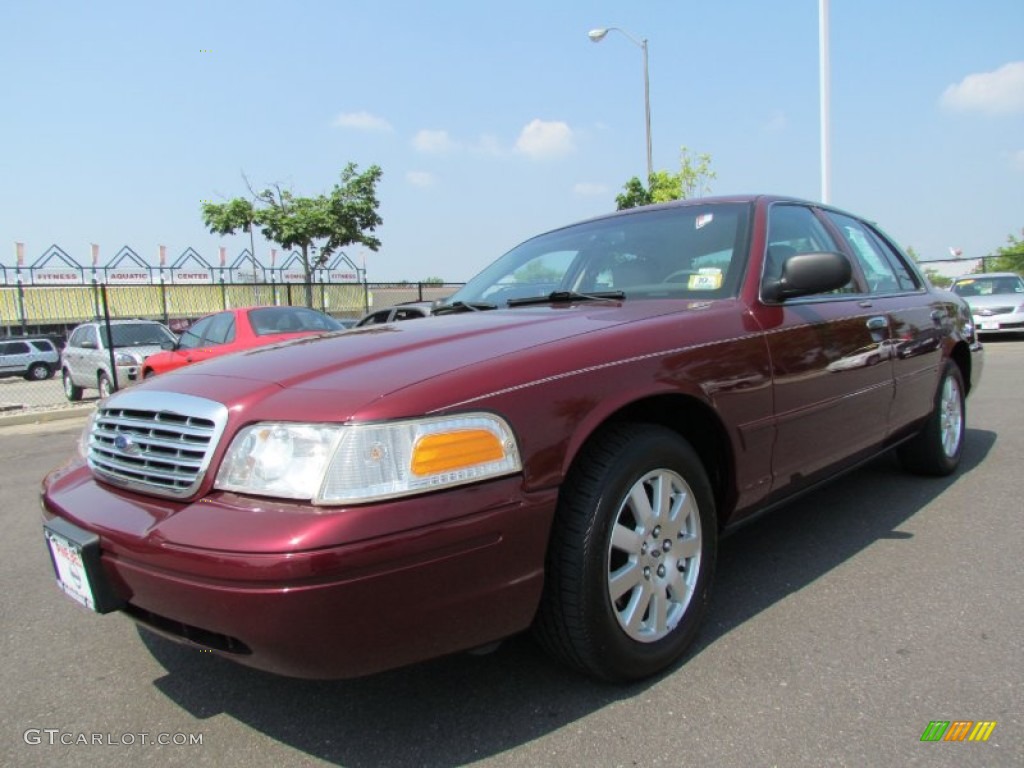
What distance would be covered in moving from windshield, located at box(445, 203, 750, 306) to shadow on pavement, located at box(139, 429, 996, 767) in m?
1.23

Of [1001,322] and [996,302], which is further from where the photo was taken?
[996,302]

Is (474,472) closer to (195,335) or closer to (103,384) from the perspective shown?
(195,335)

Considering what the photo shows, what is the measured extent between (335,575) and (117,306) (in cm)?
2946

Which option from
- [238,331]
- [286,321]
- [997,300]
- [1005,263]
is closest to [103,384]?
[238,331]

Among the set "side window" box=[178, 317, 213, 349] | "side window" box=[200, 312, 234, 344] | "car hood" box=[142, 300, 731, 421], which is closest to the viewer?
"car hood" box=[142, 300, 731, 421]

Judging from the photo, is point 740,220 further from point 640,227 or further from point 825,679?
point 825,679

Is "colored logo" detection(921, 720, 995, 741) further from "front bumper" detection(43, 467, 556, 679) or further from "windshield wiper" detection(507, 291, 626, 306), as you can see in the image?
"windshield wiper" detection(507, 291, 626, 306)

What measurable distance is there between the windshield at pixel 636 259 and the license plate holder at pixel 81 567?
1.94m

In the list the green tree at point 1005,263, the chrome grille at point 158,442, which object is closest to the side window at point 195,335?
the chrome grille at point 158,442

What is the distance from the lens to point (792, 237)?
3293 millimetres

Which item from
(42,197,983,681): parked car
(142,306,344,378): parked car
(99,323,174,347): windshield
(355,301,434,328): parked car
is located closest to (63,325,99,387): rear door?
(99,323,174,347): windshield

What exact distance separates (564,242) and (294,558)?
246 centimetres

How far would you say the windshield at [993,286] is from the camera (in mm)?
15299

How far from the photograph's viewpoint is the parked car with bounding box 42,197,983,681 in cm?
170
